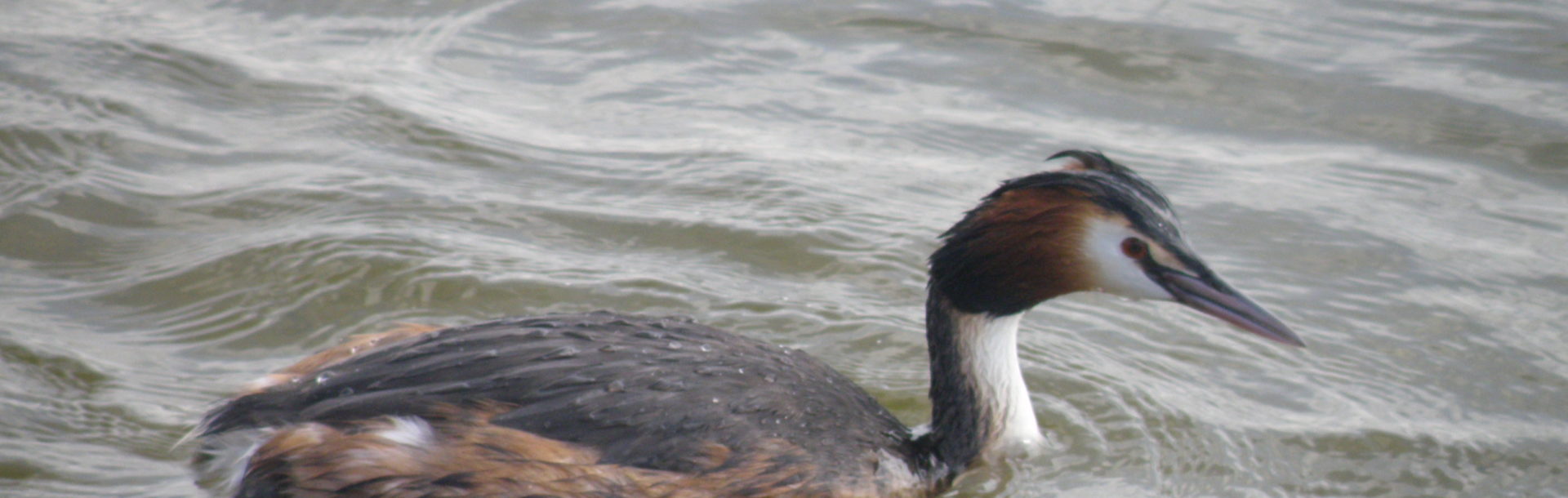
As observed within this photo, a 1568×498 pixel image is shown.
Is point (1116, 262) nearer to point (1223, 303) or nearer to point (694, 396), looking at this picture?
point (1223, 303)

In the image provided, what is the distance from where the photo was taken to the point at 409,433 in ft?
12.1

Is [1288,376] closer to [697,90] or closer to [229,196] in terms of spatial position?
[697,90]

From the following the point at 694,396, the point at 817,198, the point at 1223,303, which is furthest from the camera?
the point at 817,198

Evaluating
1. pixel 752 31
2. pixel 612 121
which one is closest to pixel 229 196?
pixel 612 121

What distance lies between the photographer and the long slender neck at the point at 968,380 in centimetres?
443

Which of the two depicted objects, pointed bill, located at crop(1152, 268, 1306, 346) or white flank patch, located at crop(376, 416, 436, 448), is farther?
pointed bill, located at crop(1152, 268, 1306, 346)

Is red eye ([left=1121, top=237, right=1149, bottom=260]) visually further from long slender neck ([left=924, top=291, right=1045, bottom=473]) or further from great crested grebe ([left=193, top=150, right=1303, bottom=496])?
long slender neck ([left=924, top=291, right=1045, bottom=473])

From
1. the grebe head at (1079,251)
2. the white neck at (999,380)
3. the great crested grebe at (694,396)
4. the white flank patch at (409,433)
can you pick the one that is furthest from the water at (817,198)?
the white flank patch at (409,433)

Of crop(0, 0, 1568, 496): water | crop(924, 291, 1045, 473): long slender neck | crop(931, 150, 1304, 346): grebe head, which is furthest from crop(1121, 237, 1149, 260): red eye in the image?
crop(0, 0, 1568, 496): water

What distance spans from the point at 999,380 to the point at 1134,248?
0.58m

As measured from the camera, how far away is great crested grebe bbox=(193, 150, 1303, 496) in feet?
12.0

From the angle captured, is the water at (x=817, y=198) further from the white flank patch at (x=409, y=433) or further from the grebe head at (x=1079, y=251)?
the white flank patch at (x=409, y=433)

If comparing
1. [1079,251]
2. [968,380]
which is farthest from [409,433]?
[1079,251]

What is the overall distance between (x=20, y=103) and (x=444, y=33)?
1.94 metres
